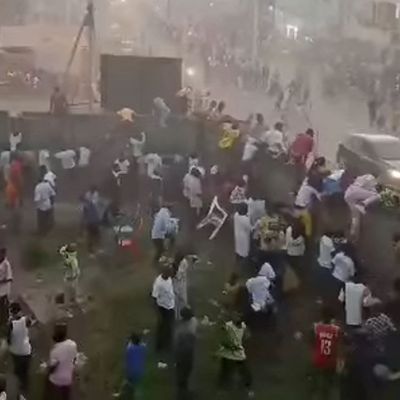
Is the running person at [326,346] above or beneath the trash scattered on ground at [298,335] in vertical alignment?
above

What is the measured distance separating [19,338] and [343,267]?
4767 mm

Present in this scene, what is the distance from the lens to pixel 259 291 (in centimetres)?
1296

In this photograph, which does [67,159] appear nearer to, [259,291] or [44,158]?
[44,158]

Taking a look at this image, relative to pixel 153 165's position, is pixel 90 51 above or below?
above

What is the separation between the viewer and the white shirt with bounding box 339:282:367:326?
12.8m

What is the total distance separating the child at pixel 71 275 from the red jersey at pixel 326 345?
4.52 m

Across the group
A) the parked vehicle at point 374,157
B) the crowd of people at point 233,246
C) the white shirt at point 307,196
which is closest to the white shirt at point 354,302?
the crowd of people at point 233,246

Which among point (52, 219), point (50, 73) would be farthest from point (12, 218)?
point (50, 73)

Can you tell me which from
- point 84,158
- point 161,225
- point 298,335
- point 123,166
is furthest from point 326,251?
point 84,158

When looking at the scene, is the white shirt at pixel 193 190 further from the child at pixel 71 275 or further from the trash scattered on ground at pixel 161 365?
the trash scattered on ground at pixel 161 365

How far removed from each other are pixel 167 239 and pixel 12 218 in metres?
4.23

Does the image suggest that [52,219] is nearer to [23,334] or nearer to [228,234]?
[228,234]

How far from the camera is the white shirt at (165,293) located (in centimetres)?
1277

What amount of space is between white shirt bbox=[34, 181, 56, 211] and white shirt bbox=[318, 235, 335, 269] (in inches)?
222
